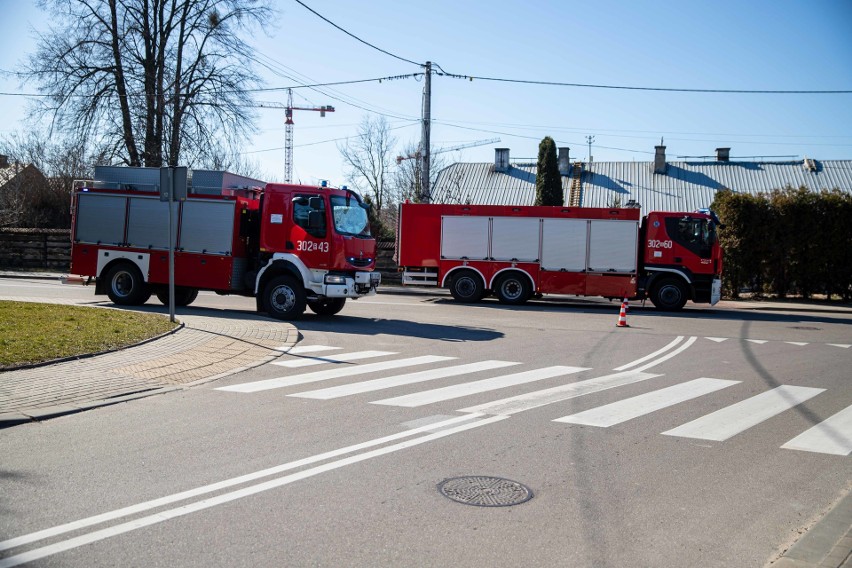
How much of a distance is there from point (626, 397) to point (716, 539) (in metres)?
4.46

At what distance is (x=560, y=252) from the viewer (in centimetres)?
2348

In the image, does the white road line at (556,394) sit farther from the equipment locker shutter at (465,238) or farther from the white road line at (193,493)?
the equipment locker shutter at (465,238)

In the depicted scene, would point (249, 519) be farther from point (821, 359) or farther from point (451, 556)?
point (821, 359)

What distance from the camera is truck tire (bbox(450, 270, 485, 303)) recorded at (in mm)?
24109

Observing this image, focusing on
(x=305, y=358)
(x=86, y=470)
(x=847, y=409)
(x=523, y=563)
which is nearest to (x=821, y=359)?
(x=847, y=409)

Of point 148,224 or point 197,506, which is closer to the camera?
point 197,506

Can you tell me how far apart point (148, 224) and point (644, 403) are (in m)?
13.5

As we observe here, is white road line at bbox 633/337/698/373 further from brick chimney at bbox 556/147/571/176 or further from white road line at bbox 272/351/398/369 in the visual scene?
brick chimney at bbox 556/147/571/176

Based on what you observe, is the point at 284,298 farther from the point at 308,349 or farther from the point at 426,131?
the point at 426,131

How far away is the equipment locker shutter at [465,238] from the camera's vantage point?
78.9 feet

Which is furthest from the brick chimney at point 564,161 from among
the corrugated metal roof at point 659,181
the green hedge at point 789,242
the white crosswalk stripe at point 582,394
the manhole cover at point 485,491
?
the manhole cover at point 485,491

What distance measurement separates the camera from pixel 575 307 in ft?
78.8

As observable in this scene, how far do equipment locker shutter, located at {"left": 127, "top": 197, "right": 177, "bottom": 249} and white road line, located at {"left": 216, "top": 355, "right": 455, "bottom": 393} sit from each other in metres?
8.98

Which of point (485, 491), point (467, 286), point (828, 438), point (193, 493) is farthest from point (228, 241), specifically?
point (828, 438)
